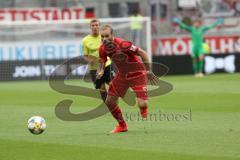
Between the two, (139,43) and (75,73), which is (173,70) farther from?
(75,73)

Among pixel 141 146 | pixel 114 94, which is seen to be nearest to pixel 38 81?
pixel 114 94

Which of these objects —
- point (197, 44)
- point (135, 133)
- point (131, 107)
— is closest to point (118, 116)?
point (135, 133)

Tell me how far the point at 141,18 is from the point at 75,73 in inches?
164

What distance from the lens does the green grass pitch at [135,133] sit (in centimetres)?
1027

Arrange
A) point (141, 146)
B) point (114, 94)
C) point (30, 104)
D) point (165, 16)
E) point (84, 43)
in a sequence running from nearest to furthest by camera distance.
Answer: point (141, 146), point (114, 94), point (84, 43), point (30, 104), point (165, 16)

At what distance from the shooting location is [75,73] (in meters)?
30.5

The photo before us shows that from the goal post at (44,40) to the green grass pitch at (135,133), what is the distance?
9.73 m

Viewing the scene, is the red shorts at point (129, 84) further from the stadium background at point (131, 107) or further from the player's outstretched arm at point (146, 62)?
the stadium background at point (131, 107)

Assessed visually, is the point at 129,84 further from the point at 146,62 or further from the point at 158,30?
the point at 158,30

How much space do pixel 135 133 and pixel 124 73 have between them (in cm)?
110

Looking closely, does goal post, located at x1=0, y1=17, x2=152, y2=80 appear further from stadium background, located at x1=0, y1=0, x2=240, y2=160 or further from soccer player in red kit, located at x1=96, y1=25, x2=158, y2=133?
soccer player in red kit, located at x1=96, y1=25, x2=158, y2=133

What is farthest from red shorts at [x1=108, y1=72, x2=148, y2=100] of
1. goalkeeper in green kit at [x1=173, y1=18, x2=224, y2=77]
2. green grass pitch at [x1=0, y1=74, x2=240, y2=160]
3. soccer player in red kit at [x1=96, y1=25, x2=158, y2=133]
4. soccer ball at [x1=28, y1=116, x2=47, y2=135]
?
goalkeeper in green kit at [x1=173, y1=18, x2=224, y2=77]

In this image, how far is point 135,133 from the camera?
12641 millimetres

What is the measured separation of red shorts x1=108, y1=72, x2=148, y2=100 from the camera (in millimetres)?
12961
